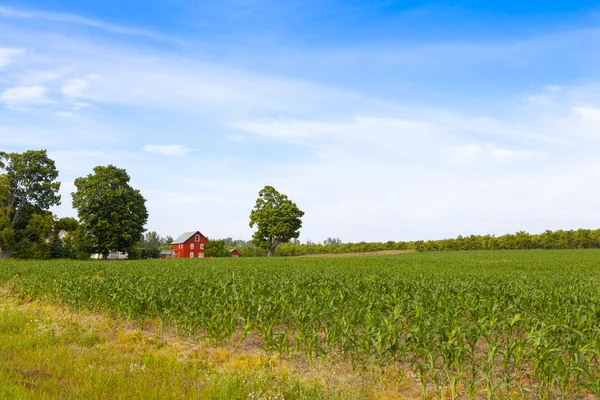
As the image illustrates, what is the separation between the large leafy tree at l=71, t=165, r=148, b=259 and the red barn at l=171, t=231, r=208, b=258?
30169mm

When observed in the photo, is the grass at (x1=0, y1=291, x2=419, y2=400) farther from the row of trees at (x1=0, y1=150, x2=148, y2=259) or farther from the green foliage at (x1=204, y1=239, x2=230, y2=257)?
the green foliage at (x1=204, y1=239, x2=230, y2=257)

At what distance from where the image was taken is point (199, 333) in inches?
461

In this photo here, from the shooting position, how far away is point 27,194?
6306 centimetres

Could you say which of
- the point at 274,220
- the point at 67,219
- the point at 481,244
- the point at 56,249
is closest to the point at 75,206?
the point at 67,219

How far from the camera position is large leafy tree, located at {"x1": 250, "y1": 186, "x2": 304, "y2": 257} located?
86.1 metres

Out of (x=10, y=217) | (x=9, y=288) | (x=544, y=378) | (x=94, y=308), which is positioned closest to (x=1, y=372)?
(x=94, y=308)

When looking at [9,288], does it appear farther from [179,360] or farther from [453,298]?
[453,298]

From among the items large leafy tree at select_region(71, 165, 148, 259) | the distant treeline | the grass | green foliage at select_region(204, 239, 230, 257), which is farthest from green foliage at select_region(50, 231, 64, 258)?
the grass

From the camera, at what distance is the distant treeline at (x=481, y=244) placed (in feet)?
267

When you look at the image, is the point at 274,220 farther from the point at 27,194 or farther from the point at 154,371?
the point at 154,371

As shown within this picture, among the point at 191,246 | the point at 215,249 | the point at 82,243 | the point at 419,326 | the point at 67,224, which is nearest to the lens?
the point at 419,326

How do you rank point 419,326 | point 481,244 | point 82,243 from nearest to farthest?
point 419,326 < point 82,243 < point 481,244

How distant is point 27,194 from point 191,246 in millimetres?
39583

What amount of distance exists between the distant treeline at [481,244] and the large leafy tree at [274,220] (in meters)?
13.3
